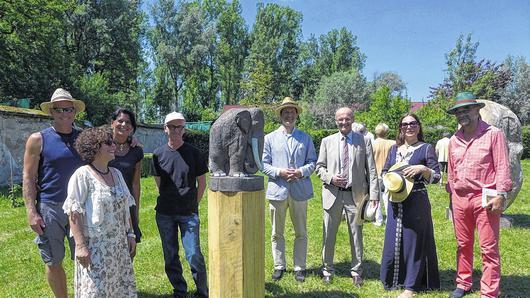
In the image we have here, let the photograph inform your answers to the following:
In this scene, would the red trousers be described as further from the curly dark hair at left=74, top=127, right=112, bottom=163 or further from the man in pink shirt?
the curly dark hair at left=74, top=127, right=112, bottom=163

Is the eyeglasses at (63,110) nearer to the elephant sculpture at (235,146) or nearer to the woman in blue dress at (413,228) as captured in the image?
the elephant sculpture at (235,146)

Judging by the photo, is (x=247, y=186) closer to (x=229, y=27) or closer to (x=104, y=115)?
(x=104, y=115)

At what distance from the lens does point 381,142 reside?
8.12m

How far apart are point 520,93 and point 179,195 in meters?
54.2

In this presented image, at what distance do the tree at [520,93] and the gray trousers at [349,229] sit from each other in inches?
1856

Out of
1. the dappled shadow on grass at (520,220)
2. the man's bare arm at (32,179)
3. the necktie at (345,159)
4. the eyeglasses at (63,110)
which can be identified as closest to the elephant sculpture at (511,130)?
the dappled shadow on grass at (520,220)

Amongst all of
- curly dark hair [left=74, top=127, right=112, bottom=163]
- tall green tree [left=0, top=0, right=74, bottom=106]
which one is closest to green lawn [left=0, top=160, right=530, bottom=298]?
curly dark hair [left=74, top=127, right=112, bottom=163]

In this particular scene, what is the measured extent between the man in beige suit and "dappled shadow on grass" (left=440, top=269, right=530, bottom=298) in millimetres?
1112

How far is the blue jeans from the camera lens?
159 inches

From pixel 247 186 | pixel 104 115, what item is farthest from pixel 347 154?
pixel 104 115

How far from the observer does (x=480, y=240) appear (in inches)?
159

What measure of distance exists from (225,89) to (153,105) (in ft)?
28.2

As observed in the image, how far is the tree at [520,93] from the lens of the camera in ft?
150

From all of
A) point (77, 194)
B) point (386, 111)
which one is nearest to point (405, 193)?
point (77, 194)
